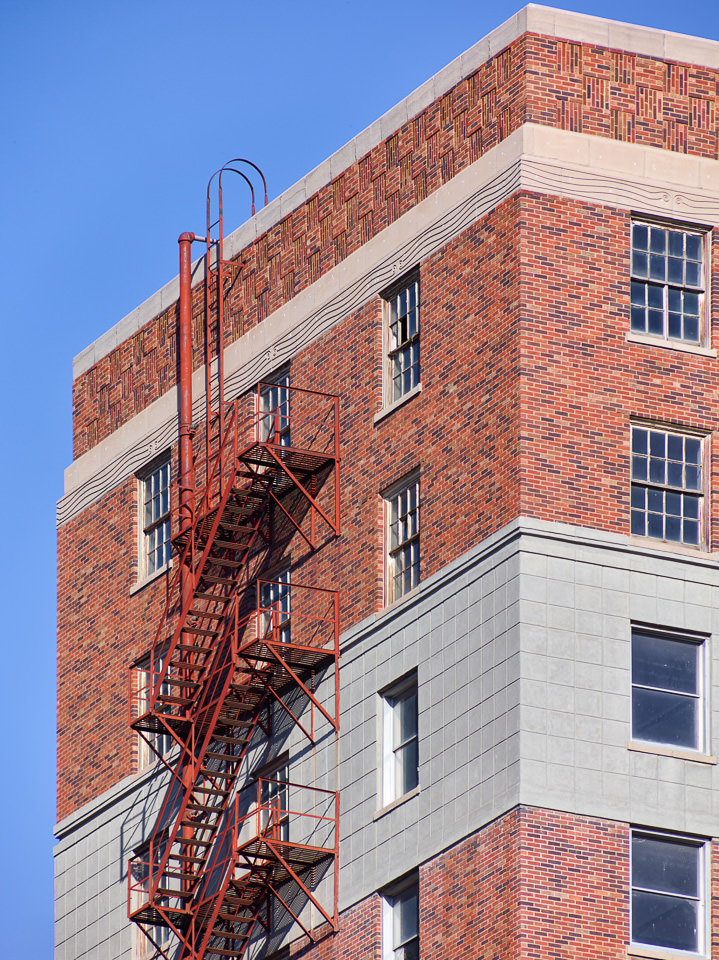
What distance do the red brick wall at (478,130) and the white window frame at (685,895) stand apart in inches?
525

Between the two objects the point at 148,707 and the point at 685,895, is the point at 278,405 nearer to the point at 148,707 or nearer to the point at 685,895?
the point at 148,707

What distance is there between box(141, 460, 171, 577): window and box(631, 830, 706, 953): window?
16.8 meters

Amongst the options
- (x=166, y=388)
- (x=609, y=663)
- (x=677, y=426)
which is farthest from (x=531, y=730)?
(x=166, y=388)

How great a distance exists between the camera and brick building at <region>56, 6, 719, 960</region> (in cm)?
5238

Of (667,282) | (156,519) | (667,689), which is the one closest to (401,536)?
(667,689)

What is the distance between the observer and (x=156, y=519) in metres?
66.4

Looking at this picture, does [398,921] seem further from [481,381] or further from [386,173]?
[386,173]

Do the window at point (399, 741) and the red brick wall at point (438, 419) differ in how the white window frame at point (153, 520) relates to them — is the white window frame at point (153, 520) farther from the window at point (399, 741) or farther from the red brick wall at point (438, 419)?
the window at point (399, 741)

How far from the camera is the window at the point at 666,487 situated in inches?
2147

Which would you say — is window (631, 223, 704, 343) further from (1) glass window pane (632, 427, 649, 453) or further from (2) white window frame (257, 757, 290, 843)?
(2) white window frame (257, 757, 290, 843)

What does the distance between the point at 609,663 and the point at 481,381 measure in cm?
599

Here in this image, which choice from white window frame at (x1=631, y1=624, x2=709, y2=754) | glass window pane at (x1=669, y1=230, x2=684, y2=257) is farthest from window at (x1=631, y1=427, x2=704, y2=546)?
glass window pane at (x1=669, y1=230, x2=684, y2=257)

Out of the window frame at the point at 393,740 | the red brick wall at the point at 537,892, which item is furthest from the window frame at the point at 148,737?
the red brick wall at the point at 537,892

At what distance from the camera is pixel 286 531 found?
60.6 m
